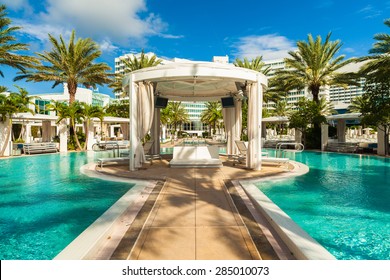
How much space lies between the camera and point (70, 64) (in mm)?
19953

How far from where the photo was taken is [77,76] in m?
20.9

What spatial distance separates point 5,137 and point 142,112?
11.8 meters

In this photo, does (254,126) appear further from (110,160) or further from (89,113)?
(89,113)

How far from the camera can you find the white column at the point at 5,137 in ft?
50.5

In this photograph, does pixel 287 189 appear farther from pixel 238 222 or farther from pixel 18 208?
pixel 18 208

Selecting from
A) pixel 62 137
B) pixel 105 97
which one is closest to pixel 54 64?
pixel 62 137

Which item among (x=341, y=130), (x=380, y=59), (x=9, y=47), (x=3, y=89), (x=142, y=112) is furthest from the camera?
(x=3, y=89)

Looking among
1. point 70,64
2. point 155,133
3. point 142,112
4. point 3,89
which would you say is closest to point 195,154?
point 142,112

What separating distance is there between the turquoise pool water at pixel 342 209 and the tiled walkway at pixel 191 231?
1.07 meters

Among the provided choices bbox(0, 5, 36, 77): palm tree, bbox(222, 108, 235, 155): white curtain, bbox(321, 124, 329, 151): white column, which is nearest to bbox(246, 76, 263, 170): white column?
bbox(222, 108, 235, 155): white curtain

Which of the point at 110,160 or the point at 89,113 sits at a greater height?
the point at 89,113

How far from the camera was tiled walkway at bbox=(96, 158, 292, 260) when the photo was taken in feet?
9.67

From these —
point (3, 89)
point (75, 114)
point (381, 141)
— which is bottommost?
point (381, 141)

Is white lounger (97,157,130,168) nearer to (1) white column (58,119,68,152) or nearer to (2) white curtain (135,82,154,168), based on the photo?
(2) white curtain (135,82,154,168)
